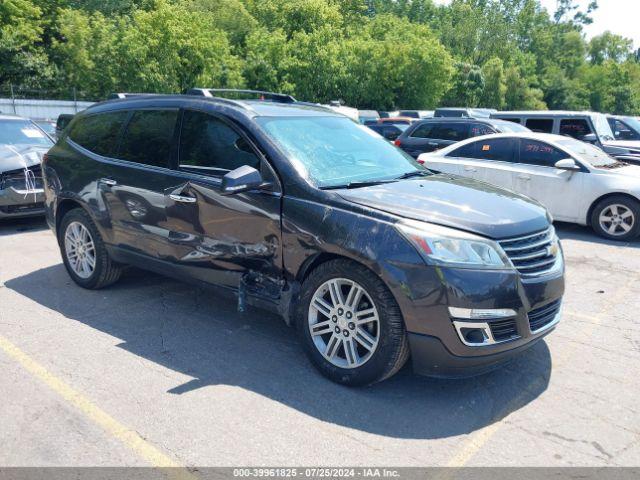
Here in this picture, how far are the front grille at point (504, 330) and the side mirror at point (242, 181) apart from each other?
70.2 inches

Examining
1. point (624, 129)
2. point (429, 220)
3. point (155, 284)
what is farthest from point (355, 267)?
point (624, 129)

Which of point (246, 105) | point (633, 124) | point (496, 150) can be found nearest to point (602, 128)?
point (633, 124)

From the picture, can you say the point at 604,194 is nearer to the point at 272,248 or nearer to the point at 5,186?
the point at 272,248

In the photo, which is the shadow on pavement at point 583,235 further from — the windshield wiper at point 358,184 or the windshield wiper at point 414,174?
the windshield wiper at point 358,184

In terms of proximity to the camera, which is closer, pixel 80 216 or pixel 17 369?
pixel 17 369

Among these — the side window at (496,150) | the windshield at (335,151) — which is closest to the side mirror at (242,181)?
the windshield at (335,151)

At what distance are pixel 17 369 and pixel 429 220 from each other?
2987 mm

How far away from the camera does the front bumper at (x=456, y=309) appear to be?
3.28m

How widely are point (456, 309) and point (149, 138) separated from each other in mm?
3064

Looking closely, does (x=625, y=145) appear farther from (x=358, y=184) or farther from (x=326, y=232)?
(x=326, y=232)

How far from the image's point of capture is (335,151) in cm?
439

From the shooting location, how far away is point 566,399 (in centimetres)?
359

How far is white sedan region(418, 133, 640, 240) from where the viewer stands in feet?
26.6

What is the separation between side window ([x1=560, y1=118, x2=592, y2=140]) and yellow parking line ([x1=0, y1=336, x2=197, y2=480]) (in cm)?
1167
